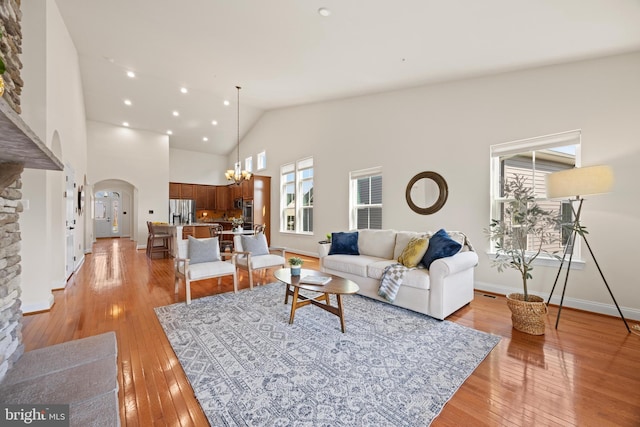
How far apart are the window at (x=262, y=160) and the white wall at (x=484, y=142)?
7.84 ft

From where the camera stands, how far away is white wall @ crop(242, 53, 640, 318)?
288 cm

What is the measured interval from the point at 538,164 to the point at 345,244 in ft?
9.53

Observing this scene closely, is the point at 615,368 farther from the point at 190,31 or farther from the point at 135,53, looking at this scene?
the point at 135,53

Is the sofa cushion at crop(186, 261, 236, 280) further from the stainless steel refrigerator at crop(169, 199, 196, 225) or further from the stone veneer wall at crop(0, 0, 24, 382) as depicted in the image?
the stainless steel refrigerator at crop(169, 199, 196, 225)

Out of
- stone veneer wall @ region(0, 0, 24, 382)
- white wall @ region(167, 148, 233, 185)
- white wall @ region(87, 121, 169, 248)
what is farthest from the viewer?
white wall @ region(167, 148, 233, 185)

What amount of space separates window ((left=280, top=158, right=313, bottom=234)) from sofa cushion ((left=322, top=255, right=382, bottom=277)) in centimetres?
299

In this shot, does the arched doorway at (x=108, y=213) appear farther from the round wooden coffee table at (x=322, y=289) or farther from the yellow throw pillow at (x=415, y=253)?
the yellow throw pillow at (x=415, y=253)

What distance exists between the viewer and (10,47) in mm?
1907

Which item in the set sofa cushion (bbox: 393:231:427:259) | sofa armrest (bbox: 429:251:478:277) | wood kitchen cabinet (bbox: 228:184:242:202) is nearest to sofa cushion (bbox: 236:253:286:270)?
sofa cushion (bbox: 393:231:427:259)

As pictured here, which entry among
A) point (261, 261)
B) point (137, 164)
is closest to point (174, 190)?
point (137, 164)

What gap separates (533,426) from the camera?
4.81 ft

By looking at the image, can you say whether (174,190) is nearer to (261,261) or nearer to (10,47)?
(261,261)

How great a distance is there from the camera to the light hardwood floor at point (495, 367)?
60.9 inches

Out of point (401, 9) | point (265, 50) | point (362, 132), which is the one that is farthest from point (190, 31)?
point (362, 132)
